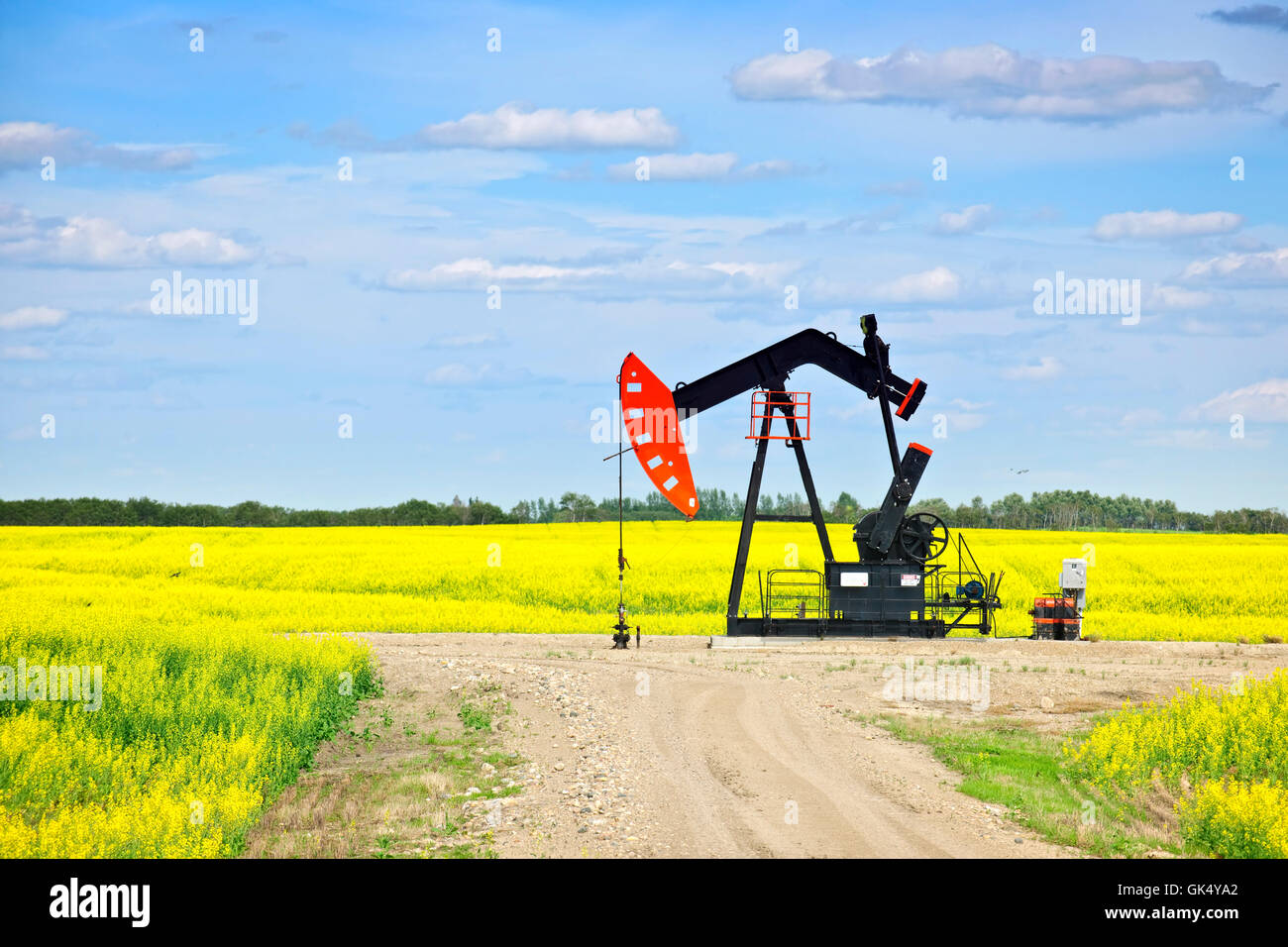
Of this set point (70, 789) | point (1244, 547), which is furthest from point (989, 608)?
point (1244, 547)

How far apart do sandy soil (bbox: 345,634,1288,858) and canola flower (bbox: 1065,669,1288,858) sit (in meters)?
1.61

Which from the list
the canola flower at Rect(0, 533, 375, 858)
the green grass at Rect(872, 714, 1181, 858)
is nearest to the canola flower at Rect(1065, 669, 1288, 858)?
the green grass at Rect(872, 714, 1181, 858)


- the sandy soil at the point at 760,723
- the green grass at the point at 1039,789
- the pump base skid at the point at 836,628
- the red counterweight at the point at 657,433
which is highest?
the red counterweight at the point at 657,433

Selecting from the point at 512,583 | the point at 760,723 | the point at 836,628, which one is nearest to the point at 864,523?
the point at 836,628

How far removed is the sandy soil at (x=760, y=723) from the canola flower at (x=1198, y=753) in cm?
161

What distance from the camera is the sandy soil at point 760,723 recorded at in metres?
9.57

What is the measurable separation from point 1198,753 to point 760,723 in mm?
4767

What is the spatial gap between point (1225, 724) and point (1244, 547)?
32.6m

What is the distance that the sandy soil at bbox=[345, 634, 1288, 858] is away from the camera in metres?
9.57

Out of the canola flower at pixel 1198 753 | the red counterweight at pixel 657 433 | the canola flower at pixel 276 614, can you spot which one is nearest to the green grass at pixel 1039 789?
the canola flower at pixel 1198 753

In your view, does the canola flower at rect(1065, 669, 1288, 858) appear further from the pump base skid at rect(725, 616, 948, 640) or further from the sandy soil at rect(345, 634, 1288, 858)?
the pump base skid at rect(725, 616, 948, 640)

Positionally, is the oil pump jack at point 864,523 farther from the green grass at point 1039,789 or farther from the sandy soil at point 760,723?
the green grass at point 1039,789

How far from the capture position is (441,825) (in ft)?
33.3
